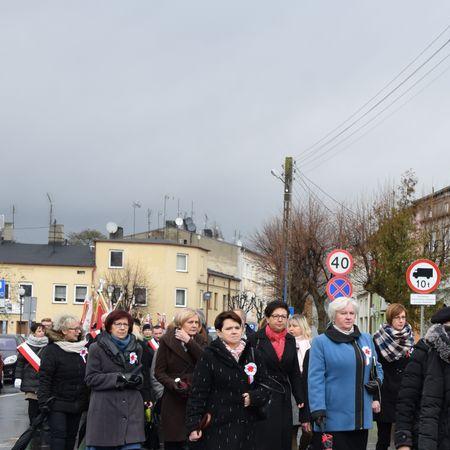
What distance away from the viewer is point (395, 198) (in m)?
46.2

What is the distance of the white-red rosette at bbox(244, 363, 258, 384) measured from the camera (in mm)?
→ 8750

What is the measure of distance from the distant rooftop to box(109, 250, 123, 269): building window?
1738mm

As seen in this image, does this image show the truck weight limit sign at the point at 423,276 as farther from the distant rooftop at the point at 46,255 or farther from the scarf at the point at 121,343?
the distant rooftop at the point at 46,255

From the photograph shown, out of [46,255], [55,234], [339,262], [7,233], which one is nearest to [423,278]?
[339,262]

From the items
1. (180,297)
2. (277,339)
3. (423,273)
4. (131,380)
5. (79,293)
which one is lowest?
A: (131,380)

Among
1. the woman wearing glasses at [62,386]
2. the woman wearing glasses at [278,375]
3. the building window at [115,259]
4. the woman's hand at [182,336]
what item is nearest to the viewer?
the woman wearing glasses at [278,375]

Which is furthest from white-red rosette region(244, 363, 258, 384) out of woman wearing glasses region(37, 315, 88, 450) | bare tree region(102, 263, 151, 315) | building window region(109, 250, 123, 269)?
building window region(109, 250, 123, 269)

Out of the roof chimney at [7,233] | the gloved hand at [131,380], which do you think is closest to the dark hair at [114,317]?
the gloved hand at [131,380]

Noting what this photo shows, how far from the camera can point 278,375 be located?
34.4 feet

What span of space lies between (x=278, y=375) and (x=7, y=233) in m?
97.9

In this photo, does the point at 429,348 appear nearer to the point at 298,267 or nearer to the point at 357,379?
the point at 357,379

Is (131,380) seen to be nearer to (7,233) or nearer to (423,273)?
(423,273)

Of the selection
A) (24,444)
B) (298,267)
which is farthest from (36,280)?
(24,444)

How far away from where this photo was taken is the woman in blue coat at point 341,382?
29.5ft
